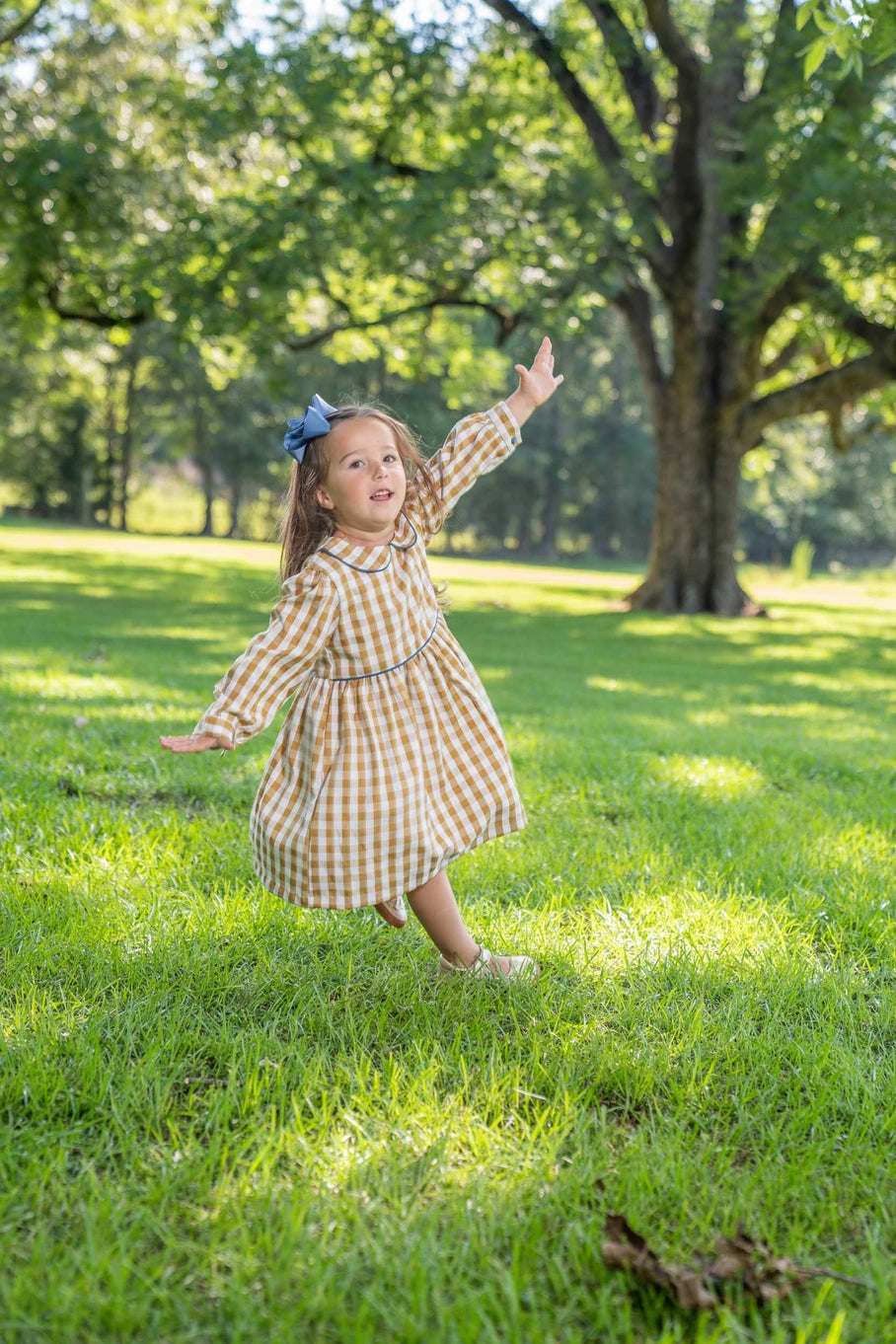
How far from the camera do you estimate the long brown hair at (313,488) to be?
2895 mm

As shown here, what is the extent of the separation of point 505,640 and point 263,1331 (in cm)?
1211

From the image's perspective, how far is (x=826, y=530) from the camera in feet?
189

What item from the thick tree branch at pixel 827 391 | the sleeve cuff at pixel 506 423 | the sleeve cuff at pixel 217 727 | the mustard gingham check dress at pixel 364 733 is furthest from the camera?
the thick tree branch at pixel 827 391

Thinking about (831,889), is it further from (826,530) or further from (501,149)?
(826,530)

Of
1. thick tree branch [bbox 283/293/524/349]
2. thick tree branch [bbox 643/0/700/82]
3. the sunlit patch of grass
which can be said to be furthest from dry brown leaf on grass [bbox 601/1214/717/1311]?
thick tree branch [bbox 643/0/700/82]

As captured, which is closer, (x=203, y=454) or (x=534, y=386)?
(x=534, y=386)

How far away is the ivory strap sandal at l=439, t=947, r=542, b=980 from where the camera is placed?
284 centimetres

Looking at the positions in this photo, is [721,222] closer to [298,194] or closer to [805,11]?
[298,194]

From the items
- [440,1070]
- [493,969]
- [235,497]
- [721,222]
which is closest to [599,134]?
[721,222]

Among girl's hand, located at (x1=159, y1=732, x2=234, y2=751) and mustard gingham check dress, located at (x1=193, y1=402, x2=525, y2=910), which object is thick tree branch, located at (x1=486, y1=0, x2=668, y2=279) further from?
girl's hand, located at (x1=159, y1=732, x2=234, y2=751)

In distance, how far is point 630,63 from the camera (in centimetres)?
1645

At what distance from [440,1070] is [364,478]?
1.48 meters

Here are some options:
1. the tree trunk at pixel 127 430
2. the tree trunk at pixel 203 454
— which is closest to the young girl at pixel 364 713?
the tree trunk at pixel 127 430

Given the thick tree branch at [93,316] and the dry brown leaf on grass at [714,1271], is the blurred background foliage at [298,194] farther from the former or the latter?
the dry brown leaf on grass at [714,1271]
